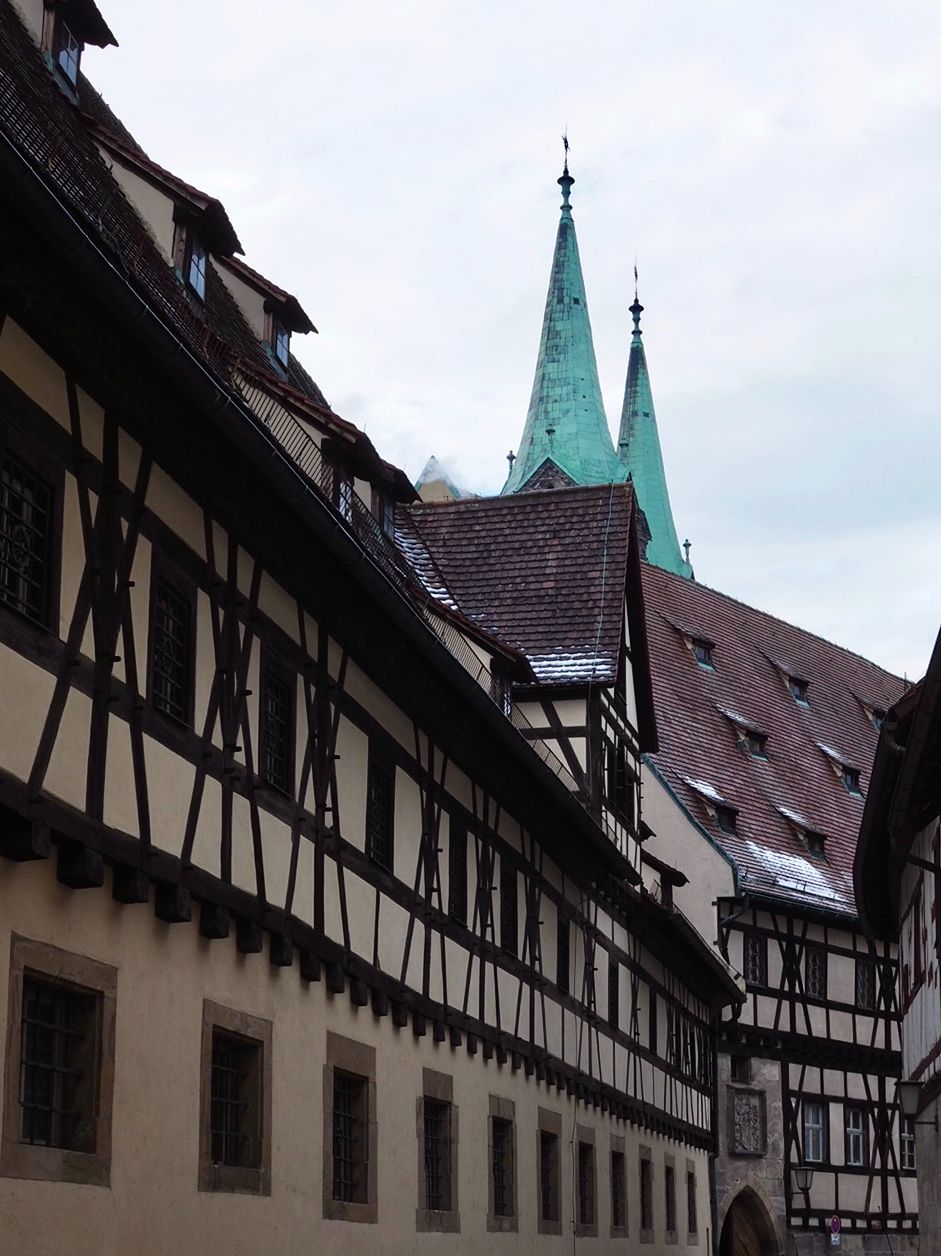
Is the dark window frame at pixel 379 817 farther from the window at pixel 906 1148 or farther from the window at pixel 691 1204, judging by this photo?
the window at pixel 906 1148

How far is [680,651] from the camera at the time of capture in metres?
47.9

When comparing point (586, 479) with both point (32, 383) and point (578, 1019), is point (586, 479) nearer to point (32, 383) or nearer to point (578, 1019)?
point (578, 1019)

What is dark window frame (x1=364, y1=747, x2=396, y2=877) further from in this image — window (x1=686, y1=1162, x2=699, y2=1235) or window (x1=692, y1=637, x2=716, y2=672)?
window (x1=692, y1=637, x2=716, y2=672)

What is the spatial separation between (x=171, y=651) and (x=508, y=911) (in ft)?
32.6

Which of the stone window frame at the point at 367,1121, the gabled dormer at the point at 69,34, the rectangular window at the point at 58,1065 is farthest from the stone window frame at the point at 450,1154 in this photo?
the gabled dormer at the point at 69,34

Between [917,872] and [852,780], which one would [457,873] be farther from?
[852,780]

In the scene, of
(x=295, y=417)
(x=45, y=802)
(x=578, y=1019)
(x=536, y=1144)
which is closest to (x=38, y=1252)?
(x=45, y=802)

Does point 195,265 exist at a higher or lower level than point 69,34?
lower

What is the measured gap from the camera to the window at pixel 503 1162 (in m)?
20.3

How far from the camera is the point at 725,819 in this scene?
42.1 metres

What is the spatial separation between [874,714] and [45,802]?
46.6 meters

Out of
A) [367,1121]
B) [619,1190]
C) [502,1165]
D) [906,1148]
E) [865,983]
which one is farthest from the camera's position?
[865,983]

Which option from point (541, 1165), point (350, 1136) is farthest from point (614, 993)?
point (350, 1136)

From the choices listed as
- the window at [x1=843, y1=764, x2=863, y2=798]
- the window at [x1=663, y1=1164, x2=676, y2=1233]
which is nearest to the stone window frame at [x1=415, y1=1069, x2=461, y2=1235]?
the window at [x1=663, y1=1164, x2=676, y2=1233]
